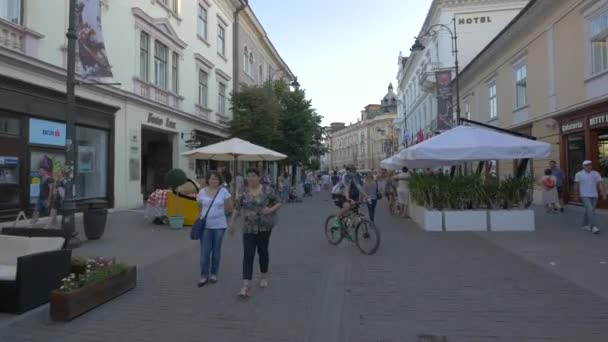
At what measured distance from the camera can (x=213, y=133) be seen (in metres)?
26.9

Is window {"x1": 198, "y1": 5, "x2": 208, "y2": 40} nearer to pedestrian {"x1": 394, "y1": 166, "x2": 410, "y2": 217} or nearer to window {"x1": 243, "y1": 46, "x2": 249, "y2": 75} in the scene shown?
window {"x1": 243, "y1": 46, "x2": 249, "y2": 75}

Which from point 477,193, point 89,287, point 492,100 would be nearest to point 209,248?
point 89,287

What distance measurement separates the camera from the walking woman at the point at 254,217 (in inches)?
232

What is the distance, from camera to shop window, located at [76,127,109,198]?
51.0 ft

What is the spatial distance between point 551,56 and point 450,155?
1017 centimetres

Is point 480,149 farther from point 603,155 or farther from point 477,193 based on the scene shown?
point 603,155

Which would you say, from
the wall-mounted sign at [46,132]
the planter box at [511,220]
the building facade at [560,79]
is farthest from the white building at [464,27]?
the wall-mounted sign at [46,132]

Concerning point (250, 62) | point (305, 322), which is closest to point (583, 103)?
point (305, 322)

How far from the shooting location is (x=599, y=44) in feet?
49.9

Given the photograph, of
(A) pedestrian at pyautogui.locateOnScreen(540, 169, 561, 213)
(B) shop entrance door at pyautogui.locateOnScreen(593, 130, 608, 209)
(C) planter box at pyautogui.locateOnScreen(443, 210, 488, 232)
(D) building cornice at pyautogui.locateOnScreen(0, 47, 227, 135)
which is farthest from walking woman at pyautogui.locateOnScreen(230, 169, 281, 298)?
(B) shop entrance door at pyautogui.locateOnScreen(593, 130, 608, 209)

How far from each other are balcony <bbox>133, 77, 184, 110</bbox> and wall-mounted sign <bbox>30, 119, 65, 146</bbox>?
177 inches

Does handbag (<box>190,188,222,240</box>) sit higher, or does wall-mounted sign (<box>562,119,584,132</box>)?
wall-mounted sign (<box>562,119,584,132</box>)

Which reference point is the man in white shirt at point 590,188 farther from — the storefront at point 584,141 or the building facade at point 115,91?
the building facade at point 115,91

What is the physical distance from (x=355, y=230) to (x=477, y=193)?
4.27 m
